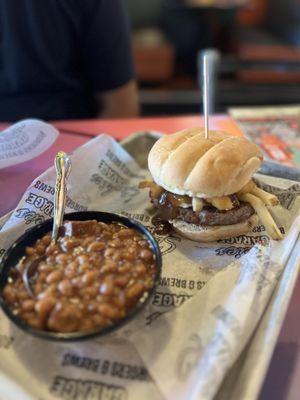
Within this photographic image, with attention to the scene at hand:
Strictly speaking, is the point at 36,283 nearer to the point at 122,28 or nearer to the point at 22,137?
the point at 22,137

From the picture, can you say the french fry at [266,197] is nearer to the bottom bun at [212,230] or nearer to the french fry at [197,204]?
the bottom bun at [212,230]

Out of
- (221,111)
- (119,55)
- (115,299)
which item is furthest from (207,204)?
(221,111)

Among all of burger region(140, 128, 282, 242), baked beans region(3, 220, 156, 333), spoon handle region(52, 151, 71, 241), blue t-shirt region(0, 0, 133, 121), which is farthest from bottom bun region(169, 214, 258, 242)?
blue t-shirt region(0, 0, 133, 121)

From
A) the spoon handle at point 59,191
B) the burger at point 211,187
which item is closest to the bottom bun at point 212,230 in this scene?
the burger at point 211,187

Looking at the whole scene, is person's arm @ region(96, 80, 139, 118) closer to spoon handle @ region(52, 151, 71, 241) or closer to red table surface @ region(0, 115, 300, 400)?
red table surface @ region(0, 115, 300, 400)

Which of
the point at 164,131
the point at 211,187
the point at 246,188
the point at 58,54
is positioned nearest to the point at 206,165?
the point at 211,187

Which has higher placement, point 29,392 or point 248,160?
point 248,160
